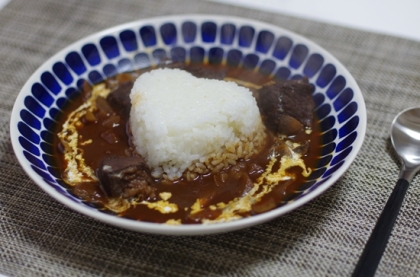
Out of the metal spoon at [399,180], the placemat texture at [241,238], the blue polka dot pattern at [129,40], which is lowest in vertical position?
the placemat texture at [241,238]

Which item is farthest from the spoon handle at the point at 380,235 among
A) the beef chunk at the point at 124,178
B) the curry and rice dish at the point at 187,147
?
the beef chunk at the point at 124,178

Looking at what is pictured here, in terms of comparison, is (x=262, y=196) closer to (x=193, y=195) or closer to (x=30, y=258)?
(x=193, y=195)

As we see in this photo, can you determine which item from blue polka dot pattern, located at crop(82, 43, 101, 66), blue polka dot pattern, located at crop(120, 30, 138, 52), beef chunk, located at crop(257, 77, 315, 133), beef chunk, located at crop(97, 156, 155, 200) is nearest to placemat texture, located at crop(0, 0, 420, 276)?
beef chunk, located at crop(97, 156, 155, 200)

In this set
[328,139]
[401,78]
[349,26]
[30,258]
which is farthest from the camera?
[349,26]

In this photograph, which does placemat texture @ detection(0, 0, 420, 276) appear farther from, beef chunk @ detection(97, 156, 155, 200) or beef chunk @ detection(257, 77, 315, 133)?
beef chunk @ detection(257, 77, 315, 133)

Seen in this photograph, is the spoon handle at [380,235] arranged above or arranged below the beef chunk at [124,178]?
above

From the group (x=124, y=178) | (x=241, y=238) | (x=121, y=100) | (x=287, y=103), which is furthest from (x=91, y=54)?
(x=241, y=238)

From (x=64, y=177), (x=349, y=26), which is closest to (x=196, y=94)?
(x=64, y=177)

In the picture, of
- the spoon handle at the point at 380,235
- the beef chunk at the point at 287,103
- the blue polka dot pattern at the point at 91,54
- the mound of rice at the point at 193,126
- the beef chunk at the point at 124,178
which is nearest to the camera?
the spoon handle at the point at 380,235

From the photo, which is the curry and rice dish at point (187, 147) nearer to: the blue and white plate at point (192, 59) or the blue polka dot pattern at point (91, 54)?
the blue and white plate at point (192, 59)
